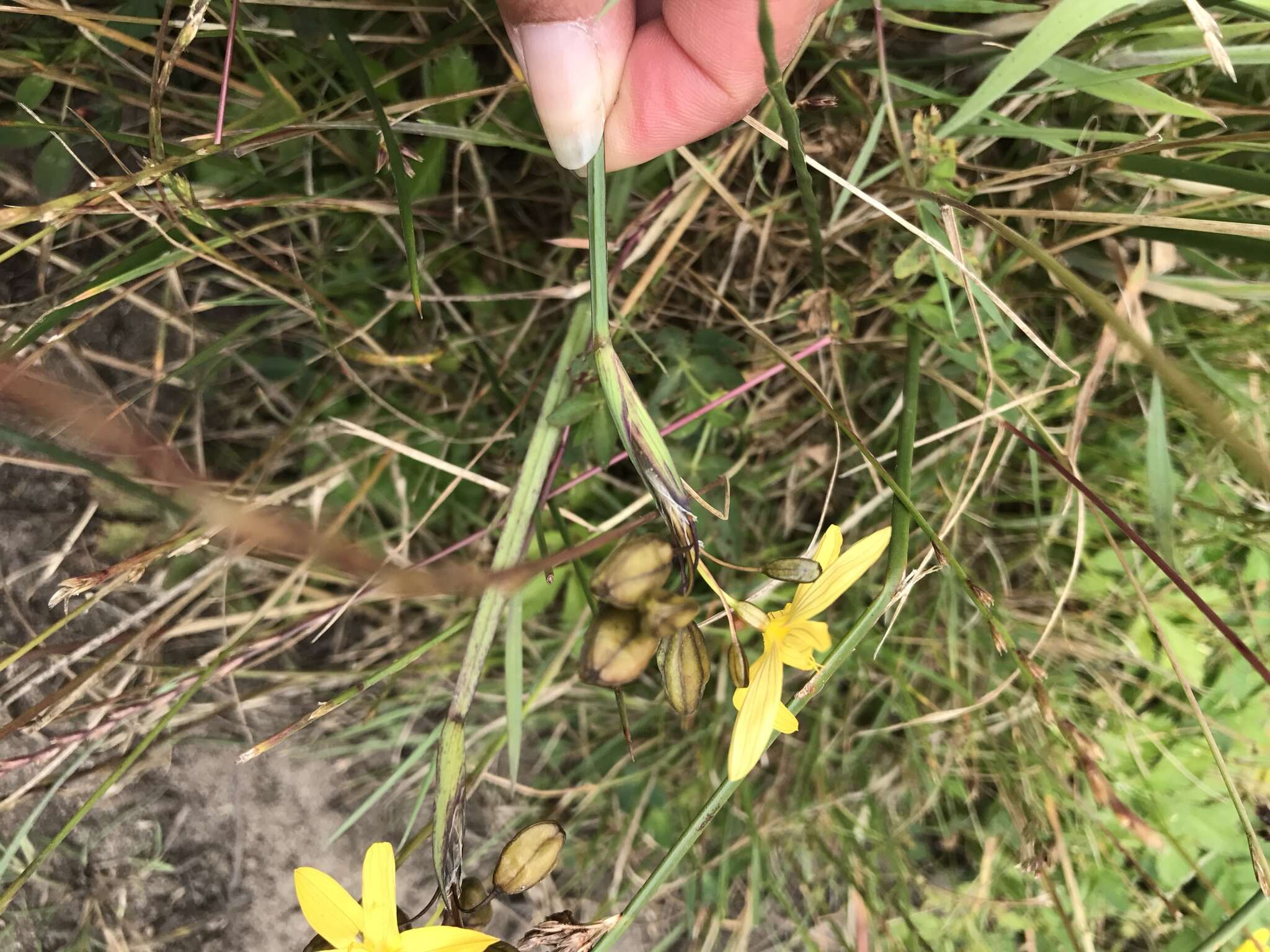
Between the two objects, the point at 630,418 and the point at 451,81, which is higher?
the point at 451,81

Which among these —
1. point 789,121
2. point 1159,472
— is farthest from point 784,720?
point 1159,472

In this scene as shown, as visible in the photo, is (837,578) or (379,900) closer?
(379,900)

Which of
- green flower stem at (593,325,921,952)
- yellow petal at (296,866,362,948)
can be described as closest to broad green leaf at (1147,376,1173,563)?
green flower stem at (593,325,921,952)

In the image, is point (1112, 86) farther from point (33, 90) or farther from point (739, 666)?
point (33, 90)

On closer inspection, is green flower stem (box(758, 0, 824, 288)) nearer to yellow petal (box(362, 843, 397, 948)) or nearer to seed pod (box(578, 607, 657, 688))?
seed pod (box(578, 607, 657, 688))

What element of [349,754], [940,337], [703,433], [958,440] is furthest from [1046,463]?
[349,754]

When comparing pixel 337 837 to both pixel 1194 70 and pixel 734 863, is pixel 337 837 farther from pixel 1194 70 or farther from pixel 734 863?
pixel 1194 70

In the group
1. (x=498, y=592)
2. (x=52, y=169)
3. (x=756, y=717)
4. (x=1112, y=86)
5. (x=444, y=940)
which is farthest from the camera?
(x=52, y=169)
